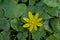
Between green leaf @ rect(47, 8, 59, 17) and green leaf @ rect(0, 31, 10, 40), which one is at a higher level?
green leaf @ rect(47, 8, 59, 17)

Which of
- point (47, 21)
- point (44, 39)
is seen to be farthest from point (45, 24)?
point (44, 39)

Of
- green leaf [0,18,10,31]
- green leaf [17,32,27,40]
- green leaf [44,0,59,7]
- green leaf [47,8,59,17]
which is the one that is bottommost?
green leaf [17,32,27,40]

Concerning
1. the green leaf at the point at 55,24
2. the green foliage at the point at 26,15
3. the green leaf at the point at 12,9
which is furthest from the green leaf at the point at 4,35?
the green leaf at the point at 55,24

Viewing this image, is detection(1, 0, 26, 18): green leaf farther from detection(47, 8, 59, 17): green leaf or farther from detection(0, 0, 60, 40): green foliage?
detection(47, 8, 59, 17): green leaf

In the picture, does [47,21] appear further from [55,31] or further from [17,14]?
[17,14]

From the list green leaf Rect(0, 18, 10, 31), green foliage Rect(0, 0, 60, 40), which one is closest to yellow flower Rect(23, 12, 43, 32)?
green foliage Rect(0, 0, 60, 40)

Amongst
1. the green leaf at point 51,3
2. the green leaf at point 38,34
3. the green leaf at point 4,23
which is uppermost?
the green leaf at point 51,3

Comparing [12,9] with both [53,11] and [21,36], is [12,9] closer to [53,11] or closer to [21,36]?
[21,36]

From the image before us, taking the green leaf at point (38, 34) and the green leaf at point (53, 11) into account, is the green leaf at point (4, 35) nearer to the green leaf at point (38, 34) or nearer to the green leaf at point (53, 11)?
the green leaf at point (38, 34)

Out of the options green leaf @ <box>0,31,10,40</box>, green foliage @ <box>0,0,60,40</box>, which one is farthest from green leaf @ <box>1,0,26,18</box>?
green leaf @ <box>0,31,10,40</box>
